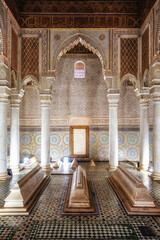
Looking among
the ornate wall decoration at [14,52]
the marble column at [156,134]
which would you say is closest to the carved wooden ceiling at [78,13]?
the ornate wall decoration at [14,52]

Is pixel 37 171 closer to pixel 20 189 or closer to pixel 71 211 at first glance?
pixel 20 189

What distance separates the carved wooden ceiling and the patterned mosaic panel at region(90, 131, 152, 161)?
518cm

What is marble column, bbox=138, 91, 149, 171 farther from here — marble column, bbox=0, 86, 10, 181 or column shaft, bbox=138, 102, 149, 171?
marble column, bbox=0, 86, 10, 181

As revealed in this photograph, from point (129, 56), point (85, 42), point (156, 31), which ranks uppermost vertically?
point (85, 42)

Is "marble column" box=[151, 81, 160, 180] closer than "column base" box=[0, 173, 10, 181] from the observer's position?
No

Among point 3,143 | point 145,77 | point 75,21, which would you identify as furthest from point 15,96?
point 145,77

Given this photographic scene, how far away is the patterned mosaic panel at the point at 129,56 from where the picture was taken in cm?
746

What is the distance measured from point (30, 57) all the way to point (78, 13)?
8.16ft

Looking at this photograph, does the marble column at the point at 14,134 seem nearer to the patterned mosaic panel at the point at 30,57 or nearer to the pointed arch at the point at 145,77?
the patterned mosaic panel at the point at 30,57

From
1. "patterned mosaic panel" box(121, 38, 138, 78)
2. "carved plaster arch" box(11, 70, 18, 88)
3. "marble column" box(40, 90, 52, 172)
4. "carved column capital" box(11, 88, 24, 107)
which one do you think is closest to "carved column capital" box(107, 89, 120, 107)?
"patterned mosaic panel" box(121, 38, 138, 78)

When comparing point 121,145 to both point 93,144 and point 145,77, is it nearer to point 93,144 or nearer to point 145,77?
point 93,144

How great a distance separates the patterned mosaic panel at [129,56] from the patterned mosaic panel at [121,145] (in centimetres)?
368

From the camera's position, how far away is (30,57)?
7406mm

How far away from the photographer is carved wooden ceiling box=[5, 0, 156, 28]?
288 inches
